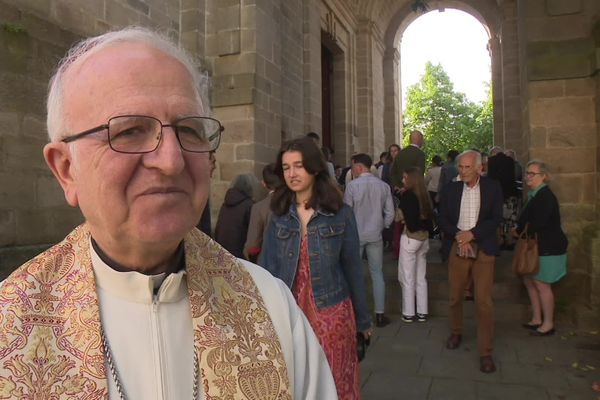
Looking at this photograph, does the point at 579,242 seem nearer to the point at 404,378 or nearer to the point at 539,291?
the point at 539,291

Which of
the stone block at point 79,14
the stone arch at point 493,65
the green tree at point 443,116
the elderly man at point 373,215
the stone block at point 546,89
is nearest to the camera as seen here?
the stone block at point 79,14

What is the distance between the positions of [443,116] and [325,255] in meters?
42.0

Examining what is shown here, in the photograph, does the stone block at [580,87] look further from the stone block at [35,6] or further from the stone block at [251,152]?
the stone block at [35,6]

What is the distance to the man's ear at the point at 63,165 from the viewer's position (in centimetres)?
111

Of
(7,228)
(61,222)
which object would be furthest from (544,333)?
(7,228)

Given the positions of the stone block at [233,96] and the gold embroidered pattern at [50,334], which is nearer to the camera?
the gold embroidered pattern at [50,334]

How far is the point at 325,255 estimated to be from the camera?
2943 mm

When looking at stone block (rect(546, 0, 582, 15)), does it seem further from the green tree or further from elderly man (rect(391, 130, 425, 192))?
the green tree

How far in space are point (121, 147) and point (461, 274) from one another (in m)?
4.40

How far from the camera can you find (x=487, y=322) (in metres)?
4.71

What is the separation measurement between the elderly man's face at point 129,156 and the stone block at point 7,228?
14.4 ft

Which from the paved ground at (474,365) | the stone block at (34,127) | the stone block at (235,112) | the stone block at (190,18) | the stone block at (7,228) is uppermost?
the stone block at (190,18)

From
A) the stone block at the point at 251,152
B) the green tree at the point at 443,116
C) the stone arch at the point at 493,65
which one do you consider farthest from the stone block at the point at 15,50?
the green tree at the point at 443,116

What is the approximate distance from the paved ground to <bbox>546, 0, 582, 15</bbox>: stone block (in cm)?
385
